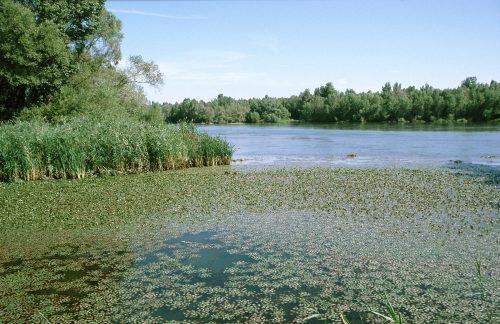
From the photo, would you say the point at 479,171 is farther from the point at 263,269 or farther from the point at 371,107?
the point at 371,107

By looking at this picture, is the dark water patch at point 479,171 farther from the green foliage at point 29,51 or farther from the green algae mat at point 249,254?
the green foliage at point 29,51

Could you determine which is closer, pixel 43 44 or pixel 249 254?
pixel 249 254

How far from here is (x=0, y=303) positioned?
19.9 feet

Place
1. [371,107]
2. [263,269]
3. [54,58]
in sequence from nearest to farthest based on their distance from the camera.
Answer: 1. [263,269]
2. [54,58]
3. [371,107]

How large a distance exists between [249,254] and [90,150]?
40.2 feet

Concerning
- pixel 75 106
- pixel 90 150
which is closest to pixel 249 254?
pixel 90 150

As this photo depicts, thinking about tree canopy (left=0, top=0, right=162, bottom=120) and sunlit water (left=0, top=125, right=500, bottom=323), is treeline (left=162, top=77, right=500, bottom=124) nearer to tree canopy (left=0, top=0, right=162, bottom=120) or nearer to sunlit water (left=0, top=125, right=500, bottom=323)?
tree canopy (left=0, top=0, right=162, bottom=120)

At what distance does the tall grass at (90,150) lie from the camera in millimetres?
16500

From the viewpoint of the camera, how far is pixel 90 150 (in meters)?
18.0

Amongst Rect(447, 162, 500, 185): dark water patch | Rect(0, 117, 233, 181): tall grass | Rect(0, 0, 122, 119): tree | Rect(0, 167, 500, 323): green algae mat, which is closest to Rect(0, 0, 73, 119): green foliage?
Rect(0, 0, 122, 119): tree

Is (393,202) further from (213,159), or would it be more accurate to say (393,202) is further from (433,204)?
(213,159)

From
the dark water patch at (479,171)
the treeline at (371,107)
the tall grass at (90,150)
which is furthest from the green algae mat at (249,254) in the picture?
the treeline at (371,107)

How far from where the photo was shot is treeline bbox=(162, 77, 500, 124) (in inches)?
3319

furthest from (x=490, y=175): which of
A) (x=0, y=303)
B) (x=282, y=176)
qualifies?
(x=0, y=303)
